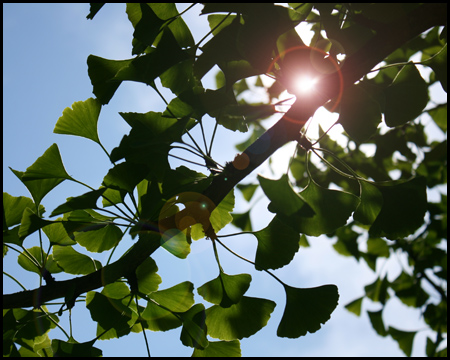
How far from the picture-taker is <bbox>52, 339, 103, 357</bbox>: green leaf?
2.93 ft

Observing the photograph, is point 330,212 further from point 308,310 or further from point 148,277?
point 148,277

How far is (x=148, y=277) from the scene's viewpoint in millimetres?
1000

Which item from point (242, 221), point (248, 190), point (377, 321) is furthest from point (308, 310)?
point (377, 321)

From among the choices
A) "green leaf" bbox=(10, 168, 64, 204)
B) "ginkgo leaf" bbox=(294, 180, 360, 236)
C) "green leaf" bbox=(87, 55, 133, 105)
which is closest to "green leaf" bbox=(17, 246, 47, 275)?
"green leaf" bbox=(10, 168, 64, 204)

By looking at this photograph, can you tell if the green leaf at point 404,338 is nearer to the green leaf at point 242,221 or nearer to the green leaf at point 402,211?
the green leaf at point 242,221

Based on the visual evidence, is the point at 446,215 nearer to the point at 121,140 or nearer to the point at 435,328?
the point at 435,328

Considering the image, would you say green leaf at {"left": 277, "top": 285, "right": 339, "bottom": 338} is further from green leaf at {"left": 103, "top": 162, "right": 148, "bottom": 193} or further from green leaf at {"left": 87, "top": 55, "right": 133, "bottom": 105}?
green leaf at {"left": 87, "top": 55, "right": 133, "bottom": 105}

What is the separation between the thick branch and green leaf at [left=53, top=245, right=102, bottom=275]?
6.4 inches

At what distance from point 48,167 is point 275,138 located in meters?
0.62

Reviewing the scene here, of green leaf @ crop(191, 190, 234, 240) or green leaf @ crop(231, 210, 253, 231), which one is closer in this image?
green leaf @ crop(191, 190, 234, 240)

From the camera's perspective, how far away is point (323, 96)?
0.85 meters

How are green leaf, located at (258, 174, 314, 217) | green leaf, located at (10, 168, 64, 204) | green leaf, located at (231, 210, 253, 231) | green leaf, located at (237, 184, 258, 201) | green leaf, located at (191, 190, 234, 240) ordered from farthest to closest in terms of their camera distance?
green leaf, located at (237, 184, 258, 201) → green leaf, located at (231, 210, 253, 231) → green leaf, located at (10, 168, 64, 204) → green leaf, located at (191, 190, 234, 240) → green leaf, located at (258, 174, 314, 217)

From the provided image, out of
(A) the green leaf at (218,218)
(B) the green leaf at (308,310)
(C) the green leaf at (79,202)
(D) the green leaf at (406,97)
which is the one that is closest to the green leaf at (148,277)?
(A) the green leaf at (218,218)

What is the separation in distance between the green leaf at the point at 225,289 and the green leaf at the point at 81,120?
1.69 feet
